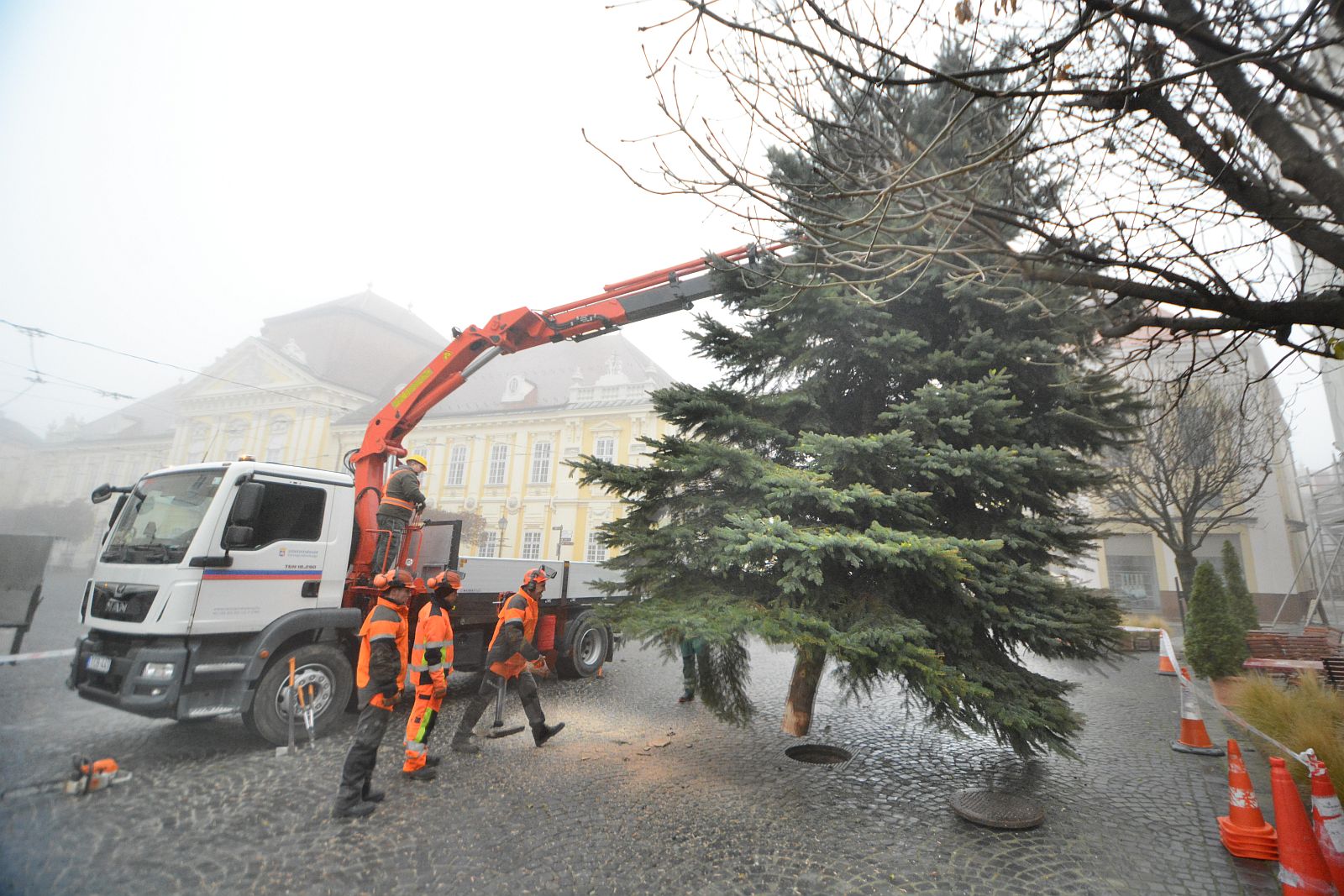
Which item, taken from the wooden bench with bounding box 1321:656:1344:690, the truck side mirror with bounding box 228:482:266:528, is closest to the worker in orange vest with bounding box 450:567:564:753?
the truck side mirror with bounding box 228:482:266:528

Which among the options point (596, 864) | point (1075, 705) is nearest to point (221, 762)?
point (596, 864)

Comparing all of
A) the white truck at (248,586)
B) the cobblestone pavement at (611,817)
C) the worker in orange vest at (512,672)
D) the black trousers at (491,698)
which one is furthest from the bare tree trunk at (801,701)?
the white truck at (248,586)

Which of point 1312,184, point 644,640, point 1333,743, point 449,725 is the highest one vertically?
point 1312,184

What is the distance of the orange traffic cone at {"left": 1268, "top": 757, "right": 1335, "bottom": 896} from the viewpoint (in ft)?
9.96

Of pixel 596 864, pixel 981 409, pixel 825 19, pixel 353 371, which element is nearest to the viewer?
pixel 825 19

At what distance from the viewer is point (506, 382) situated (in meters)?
35.0

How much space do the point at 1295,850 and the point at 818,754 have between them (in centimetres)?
318

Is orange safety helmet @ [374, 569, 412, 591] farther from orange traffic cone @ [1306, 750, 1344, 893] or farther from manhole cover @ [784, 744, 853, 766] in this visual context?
orange traffic cone @ [1306, 750, 1344, 893]

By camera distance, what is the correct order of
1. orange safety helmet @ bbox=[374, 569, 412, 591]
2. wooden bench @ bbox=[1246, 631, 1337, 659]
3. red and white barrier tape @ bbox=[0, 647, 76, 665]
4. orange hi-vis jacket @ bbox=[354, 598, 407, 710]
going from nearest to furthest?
1. orange hi-vis jacket @ bbox=[354, 598, 407, 710]
2. orange safety helmet @ bbox=[374, 569, 412, 591]
3. red and white barrier tape @ bbox=[0, 647, 76, 665]
4. wooden bench @ bbox=[1246, 631, 1337, 659]

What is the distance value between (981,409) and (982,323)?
1244 millimetres

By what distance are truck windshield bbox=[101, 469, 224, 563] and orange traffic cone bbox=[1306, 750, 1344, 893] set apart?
7.87m

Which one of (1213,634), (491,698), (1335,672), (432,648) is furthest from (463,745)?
(1213,634)

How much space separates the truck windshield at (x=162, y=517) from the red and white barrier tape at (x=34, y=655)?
220 centimetres

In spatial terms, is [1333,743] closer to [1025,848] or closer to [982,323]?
[1025,848]
